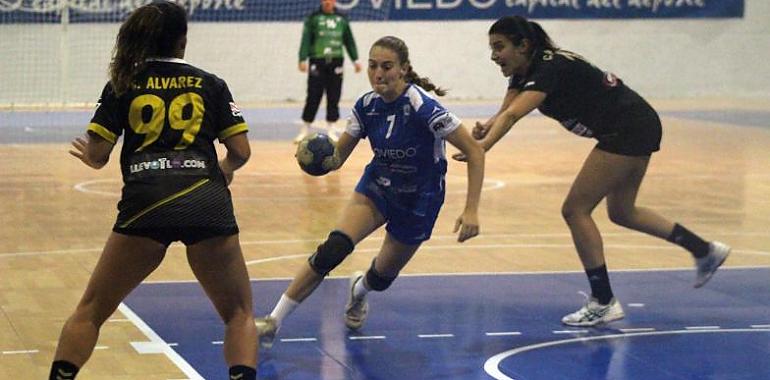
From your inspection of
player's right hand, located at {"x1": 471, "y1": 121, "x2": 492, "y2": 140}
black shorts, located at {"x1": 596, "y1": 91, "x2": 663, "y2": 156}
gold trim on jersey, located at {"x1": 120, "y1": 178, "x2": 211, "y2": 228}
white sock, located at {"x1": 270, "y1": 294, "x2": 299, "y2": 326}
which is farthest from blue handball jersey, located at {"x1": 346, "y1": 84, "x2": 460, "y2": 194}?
gold trim on jersey, located at {"x1": 120, "y1": 178, "x2": 211, "y2": 228}

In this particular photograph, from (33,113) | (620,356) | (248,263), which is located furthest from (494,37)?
(33,113)

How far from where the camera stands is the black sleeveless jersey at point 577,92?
854 centimetres

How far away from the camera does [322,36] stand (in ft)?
70.3

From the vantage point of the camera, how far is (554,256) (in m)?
11.6

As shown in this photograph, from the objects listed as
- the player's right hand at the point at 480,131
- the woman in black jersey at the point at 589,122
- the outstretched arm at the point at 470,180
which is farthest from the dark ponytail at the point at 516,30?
the outstretched arm at the point at 470,180

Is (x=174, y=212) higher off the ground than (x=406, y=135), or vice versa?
(x=174, y=212)

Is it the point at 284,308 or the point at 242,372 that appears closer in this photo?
the point at 242,372

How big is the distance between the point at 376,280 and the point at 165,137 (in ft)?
9.88

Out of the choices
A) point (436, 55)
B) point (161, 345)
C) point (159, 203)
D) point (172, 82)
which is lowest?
point (436, 55)

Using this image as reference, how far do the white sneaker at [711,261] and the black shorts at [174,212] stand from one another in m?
4.67

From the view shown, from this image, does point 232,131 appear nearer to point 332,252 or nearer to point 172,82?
point 172,82

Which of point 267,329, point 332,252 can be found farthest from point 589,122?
point 267,329

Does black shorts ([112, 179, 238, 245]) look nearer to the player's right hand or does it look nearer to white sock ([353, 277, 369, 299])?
white sock ([353, 277, 369, 299])

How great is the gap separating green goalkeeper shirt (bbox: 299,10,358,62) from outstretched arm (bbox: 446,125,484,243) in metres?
13.7
